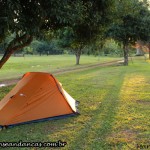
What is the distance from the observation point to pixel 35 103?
27.5ft

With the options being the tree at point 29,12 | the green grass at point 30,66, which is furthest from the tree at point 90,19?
the green grass at point 30,66

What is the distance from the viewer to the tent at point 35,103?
813 centimetres

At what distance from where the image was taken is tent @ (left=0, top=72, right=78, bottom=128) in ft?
26.7

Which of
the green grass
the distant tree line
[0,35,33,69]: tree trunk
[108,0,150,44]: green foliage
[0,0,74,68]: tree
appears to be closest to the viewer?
[0,0,74,68]: tree

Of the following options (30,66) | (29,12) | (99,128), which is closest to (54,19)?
(29,12)

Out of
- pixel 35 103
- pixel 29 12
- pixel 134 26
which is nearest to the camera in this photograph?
pixel 29 12

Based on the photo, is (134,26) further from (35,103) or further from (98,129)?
(98,129)

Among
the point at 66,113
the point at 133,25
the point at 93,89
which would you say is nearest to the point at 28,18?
the point at 66,113

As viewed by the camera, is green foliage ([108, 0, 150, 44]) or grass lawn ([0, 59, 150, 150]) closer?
grass lawn ([0, 59, 150, 150])

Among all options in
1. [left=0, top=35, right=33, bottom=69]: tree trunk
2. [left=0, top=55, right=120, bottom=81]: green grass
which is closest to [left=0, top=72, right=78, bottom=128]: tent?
[left=0, top=35, right=33, bottom=69]: tree trunk

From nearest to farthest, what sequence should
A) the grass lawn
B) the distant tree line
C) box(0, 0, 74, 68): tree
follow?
the grass lawn, box(0, 0, 74, 68): tree, the distant tree line

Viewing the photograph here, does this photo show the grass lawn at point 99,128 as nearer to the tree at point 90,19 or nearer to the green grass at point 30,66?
the tree at point 90,19

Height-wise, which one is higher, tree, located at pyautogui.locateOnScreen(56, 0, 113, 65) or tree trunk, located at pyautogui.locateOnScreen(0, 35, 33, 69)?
tree, located at pyautogui.locateOnScreen(56, 0, 113, 65)

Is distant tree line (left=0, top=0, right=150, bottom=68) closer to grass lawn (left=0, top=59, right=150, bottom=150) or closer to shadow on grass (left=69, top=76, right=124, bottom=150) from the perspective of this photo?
grass lawn (left=0, top=59, right=150, bottom=150)
